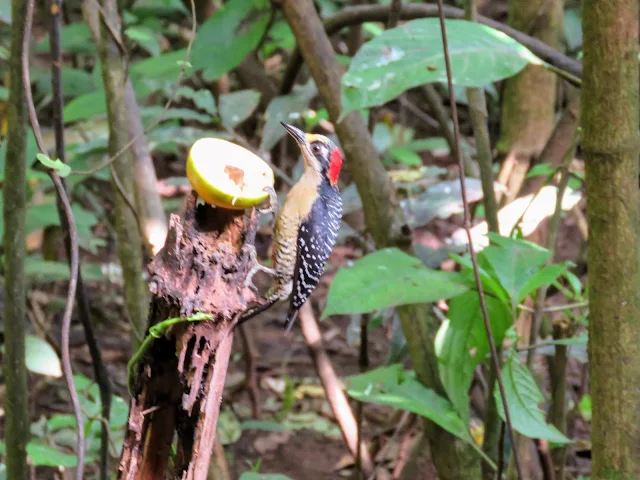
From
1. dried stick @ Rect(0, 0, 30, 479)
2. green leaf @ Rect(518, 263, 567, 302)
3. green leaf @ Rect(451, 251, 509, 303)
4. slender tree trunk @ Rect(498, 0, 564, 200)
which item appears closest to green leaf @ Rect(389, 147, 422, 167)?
slender tree trunk @ Rect(498, 0, 564, 200)

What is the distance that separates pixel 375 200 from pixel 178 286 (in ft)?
3.98

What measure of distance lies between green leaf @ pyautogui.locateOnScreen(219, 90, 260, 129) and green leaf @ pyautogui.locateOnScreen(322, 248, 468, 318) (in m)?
1.09

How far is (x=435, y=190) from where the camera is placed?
276 centimetres

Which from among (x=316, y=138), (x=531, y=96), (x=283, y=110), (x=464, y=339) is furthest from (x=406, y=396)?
(x=531, y=96)

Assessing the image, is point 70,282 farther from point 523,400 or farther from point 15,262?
point 523,400

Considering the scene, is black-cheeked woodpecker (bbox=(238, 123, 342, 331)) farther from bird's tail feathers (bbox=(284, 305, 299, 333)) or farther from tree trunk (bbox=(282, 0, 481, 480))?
tree trunk (bbox=(282, 0, 481, 480))

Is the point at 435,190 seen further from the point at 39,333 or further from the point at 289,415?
the point at 39,333

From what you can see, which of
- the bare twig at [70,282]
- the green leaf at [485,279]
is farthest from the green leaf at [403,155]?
the bare twig at [70,282]

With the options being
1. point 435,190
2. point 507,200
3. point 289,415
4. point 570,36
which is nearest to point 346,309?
point 435,190

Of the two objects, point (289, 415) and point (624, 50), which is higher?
point (624, 50)

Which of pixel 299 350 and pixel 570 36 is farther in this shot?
pixel 570 36

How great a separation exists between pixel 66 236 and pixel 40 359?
0.59 metres

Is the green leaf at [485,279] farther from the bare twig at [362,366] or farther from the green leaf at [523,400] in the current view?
the bare twig at [362,366]

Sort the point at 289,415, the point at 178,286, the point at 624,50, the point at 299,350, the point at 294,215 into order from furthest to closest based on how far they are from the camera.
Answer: the point at 299,350, the point at 289,415, the point at 294,215, the point at 624,50, the point at 178,286
